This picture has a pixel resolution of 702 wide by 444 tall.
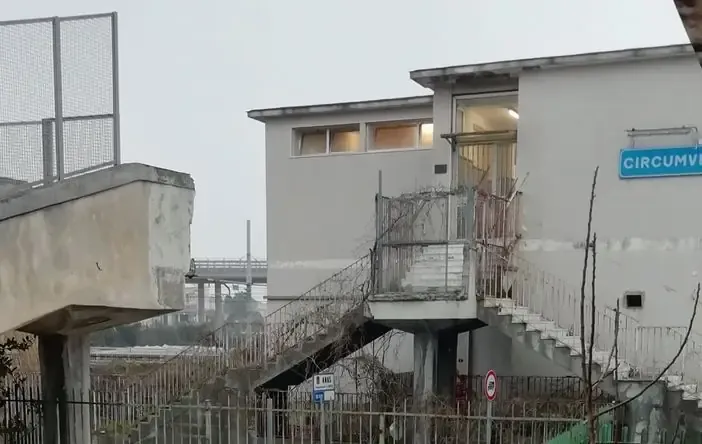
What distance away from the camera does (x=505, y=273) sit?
14.0 m

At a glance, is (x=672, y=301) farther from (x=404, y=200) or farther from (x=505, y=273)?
(x=404, y=200)

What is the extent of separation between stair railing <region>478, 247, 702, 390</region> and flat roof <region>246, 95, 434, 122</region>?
14.9 ft

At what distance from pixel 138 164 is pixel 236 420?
5219 millimetres

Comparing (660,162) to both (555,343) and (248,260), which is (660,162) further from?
(248,260)

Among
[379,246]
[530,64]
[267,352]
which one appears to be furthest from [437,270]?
[530,64]

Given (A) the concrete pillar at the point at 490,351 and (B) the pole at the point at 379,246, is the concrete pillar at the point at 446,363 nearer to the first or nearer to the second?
(A) the concrete pillar at the point at 490,351

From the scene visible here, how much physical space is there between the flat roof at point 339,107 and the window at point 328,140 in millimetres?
546

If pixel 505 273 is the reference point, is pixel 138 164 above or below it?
above

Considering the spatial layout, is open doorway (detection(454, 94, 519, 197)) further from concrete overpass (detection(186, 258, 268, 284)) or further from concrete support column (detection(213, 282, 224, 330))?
concrete overpass (detection(186, 258, 268, 284))

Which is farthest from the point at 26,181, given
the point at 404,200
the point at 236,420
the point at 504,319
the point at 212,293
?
the point at 212,293

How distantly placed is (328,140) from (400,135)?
1.83m

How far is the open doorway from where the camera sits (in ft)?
52.2

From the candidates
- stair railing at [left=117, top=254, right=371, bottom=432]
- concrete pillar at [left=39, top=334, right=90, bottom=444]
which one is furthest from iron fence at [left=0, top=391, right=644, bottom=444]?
stair railing at [left=117, top=254, right=371, bottom=432]

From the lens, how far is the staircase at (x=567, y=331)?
12.3m
